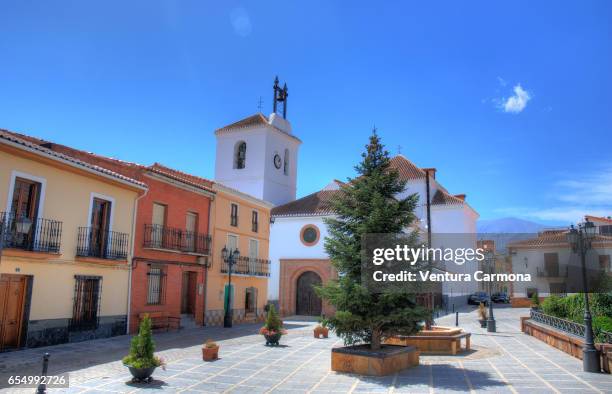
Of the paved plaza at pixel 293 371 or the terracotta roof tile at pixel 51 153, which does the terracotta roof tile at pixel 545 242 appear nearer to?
the paved plaza at pixel 293 371

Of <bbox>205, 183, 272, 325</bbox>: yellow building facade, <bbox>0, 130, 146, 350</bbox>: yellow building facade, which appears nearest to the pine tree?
<bbox>0, 130, 146, 350</bbox>: yellow building facade

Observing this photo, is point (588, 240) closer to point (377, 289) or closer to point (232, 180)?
point (377, 289)

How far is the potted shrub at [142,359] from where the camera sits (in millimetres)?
9906

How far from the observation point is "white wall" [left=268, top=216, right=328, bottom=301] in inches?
1355

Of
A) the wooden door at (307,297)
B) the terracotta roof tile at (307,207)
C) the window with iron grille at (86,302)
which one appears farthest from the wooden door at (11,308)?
the terracotta roof tile at (307,207)

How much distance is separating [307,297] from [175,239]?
1493 centimetres

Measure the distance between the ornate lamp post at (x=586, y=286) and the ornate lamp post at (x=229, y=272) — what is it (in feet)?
49.1

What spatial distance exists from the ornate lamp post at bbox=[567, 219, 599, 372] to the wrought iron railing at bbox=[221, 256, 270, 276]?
1635 cm

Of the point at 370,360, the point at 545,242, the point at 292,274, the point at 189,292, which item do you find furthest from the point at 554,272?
the point at 370,360

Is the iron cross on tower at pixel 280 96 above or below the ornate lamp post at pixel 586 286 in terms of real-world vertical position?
above

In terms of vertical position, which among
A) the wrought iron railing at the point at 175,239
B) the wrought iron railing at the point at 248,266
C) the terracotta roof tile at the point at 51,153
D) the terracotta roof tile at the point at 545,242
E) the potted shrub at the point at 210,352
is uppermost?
the terracotta roof tile at the point at 51,153

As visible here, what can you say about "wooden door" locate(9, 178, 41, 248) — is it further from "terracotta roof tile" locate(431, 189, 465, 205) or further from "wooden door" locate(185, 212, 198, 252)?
"terracotta roof tile" locate(431, 189, 465, 205)

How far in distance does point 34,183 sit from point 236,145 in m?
26.1

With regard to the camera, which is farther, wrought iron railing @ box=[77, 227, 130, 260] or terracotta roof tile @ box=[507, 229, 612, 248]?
terracotta roof tile @ box=[507, 229, 612, 248]
